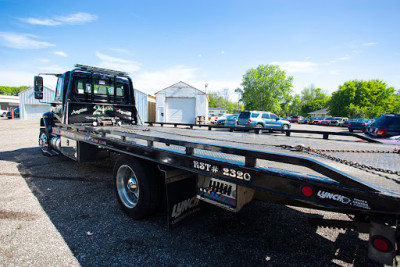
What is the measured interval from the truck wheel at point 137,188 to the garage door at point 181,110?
22.1 metres

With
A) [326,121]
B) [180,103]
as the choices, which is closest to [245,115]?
[180,103]

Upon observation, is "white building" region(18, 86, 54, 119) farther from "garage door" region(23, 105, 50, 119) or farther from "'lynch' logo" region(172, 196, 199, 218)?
"'lynch' logo" region(172, 196, 199, 218)

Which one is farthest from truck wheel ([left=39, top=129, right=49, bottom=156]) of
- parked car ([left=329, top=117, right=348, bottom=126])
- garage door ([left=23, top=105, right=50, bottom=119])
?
parked car ([left=329, top=117, right=348, bottom=126])

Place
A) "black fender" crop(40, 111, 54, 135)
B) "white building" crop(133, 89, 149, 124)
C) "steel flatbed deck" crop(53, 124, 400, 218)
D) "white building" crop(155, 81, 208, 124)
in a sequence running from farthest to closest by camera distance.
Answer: "white building" crop(133, 89, 149, 124) < "white building" crop(155, 81, 208, 124) < "black fender" crop(40, 111, 54, 135) < "steel flatbed deck" crop(53, 124, 400, 218)

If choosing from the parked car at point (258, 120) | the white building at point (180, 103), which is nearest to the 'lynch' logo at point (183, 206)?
the parked car at point (258, 120)

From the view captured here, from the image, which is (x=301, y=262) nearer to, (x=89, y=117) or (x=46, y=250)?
(x=46, y=250)

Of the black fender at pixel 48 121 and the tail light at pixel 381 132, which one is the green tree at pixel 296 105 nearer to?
the tail light at pixel 381 132

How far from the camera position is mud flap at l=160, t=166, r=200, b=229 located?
2.58 meters

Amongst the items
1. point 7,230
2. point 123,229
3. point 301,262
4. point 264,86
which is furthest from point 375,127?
point 264,86

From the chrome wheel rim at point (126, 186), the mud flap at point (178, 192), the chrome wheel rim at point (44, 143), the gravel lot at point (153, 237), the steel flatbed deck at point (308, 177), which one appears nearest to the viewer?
the steel flatbed deck at point (308, 177)

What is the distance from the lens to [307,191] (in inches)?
63.1

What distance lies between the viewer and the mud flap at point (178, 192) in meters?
2.58

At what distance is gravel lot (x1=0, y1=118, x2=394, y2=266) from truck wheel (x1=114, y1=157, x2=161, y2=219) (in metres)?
0.19

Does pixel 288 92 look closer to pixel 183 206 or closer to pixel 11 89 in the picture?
pixel 183 206
